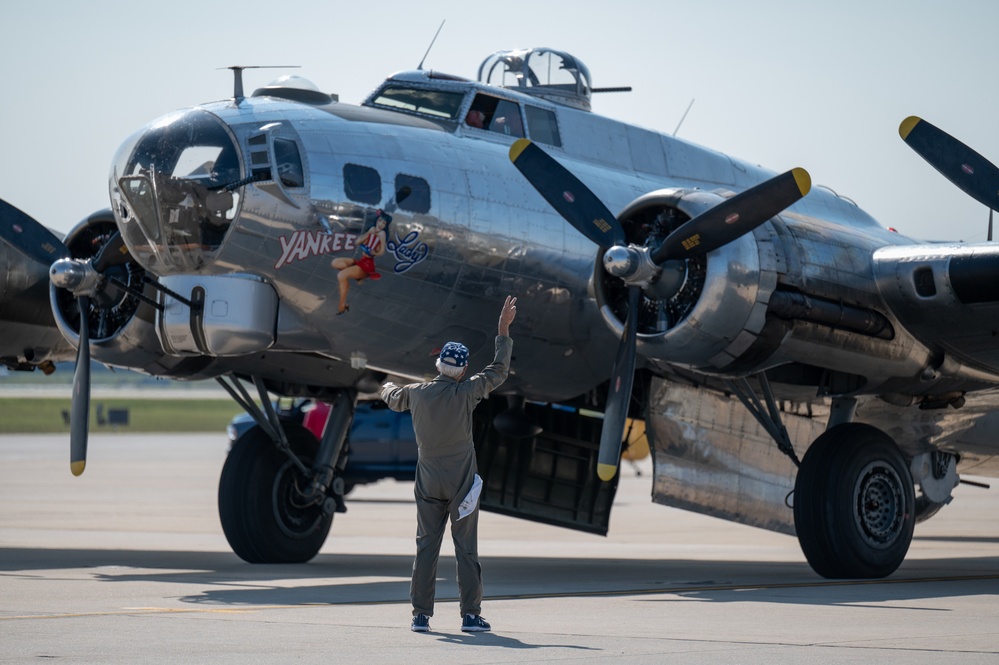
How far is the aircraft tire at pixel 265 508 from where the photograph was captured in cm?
1487

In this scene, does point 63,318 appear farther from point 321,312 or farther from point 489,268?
point 489,268

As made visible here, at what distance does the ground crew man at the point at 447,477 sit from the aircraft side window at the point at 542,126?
607 centimetres

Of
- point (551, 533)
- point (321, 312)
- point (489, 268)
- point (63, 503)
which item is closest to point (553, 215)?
point (489, 268)

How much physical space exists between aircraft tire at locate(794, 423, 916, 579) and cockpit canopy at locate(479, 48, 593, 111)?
464 cm

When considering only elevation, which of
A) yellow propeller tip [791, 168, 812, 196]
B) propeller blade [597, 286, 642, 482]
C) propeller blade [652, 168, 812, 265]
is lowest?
propeller blade [597, 286, 642, 482]

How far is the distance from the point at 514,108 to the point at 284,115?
2.72 metres

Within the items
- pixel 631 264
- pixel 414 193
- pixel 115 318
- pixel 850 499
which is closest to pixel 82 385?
pixel 115 318

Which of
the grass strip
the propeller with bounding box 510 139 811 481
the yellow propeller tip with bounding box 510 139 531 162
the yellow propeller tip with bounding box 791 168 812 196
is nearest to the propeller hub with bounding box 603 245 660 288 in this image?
the propeller with bounding box 510 139 811 481

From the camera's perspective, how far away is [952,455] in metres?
16.3

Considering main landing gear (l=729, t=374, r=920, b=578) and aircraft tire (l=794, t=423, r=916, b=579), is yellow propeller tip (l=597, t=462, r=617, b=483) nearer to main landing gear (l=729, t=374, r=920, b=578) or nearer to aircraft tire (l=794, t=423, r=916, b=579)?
main landing gear (l=729, t=374, r=920, b=578)

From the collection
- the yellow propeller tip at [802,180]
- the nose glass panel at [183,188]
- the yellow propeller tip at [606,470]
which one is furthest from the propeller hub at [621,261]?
the nose glass panel at [183,188]

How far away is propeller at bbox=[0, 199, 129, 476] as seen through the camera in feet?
44.1

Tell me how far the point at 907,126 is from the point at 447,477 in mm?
7034

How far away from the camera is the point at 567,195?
41.0ft
